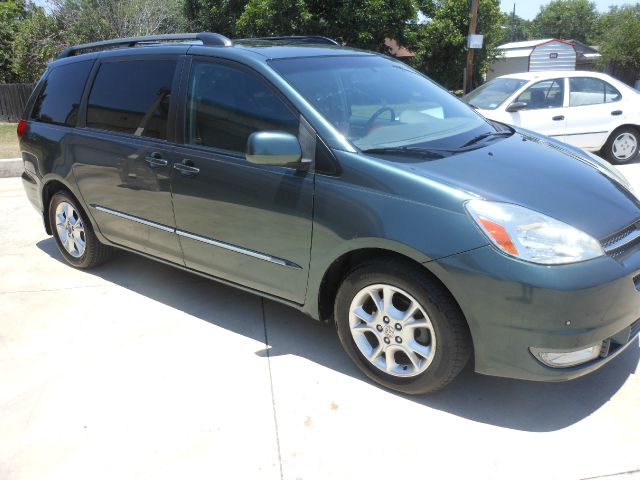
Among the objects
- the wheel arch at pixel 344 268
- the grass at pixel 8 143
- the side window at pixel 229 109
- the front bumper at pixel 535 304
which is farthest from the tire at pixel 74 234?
the grass at pixel 8 143

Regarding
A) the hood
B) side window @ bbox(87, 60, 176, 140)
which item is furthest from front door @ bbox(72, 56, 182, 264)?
the hood

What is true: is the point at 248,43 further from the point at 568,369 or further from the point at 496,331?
the point at 568,369

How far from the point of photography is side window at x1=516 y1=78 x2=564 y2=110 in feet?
28.1

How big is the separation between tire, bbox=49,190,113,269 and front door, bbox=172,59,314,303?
134cm

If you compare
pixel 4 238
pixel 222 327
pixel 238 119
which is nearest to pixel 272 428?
pixel 222 327

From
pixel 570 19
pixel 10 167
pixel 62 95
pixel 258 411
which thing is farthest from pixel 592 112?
pixel 570 19

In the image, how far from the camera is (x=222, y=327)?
3.88 metres

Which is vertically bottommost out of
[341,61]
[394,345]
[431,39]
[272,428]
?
[272,428]

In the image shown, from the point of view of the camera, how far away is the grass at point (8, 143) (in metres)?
10.3

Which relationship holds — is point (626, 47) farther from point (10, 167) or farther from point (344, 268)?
point (344, 268)

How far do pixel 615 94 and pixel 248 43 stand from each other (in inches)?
280

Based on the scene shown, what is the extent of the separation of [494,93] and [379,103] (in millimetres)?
6059

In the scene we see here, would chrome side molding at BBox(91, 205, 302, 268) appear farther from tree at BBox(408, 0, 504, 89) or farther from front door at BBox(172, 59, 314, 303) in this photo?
tree at BBox(408, 0, 504, 89)

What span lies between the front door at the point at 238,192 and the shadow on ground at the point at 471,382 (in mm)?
419
